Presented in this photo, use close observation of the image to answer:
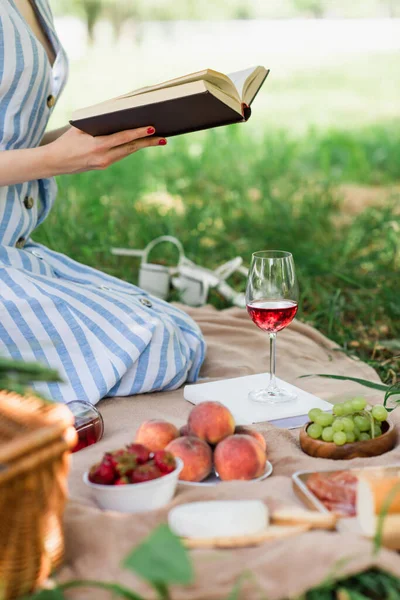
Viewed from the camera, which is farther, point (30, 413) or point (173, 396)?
point (173, 396)

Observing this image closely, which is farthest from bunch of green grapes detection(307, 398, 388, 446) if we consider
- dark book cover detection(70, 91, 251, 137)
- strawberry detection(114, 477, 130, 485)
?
dark book cover detection(70, 91, 251, 137)

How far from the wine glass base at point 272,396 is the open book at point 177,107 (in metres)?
0.78

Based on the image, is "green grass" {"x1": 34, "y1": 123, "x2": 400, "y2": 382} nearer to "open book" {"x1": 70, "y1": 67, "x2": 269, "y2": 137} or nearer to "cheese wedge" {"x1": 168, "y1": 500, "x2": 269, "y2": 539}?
"open book" {"x1": 70, "y1": 67, "x2": 269, "y2": 137}

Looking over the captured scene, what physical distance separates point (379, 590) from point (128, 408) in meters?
1.19

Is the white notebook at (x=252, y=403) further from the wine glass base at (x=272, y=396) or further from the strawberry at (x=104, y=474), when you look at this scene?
the strawberry at (x=104, y=474)

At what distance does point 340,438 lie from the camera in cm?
197

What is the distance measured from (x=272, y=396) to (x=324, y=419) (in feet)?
1.18

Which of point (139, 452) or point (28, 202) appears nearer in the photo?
point (139, 452)

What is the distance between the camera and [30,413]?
145 centimetres

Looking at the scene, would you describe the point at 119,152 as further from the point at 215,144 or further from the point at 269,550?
the point at 215,144

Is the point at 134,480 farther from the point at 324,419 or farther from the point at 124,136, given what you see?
the point at 124,136

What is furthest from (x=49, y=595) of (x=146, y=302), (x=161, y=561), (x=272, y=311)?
(x=146, y=302)

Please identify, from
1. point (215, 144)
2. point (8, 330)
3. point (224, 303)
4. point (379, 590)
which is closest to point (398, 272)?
point (224, 303)

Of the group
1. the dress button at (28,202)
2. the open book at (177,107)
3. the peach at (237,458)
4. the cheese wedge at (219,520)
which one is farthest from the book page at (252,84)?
the cheese wedge at (219,520)
